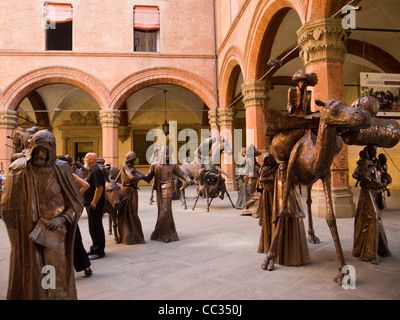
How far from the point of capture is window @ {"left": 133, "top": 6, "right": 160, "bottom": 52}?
14539mm

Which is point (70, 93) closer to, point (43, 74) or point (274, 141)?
point (43, 74)

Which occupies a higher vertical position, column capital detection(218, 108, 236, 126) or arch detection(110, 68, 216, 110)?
arch detection(110, 68, 216, 110)

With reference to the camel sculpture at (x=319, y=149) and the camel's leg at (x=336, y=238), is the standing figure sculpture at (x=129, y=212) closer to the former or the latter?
the camel sculpture at (x=319, y=149)

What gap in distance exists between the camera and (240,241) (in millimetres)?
4547

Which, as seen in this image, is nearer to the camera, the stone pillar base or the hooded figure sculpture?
the hooded figure sculpture

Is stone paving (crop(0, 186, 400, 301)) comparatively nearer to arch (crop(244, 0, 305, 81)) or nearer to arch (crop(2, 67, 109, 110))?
arch (crop(244, 0, 305, 81))

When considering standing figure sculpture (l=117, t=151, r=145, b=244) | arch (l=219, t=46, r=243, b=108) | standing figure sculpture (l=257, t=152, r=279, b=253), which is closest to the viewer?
standing figure sculpture (l=257, t=152, r=279, b=253)

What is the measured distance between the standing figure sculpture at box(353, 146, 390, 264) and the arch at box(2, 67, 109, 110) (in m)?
12.4

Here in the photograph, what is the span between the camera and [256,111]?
33.9ft

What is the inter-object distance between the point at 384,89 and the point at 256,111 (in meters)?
4.40

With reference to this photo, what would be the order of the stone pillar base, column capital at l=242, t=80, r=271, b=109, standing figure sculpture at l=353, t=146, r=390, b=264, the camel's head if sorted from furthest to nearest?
column capital at l=242, t=80, r=271, b=109, the stone pillar base, standing figure sculpture at l=353, t=146, r=390, b=264, the camel's head

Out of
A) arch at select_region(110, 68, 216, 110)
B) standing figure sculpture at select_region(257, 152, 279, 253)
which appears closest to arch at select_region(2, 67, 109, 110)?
arch at select_region(110, 68, 216, 110)

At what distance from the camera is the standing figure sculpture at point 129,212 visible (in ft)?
15.2
